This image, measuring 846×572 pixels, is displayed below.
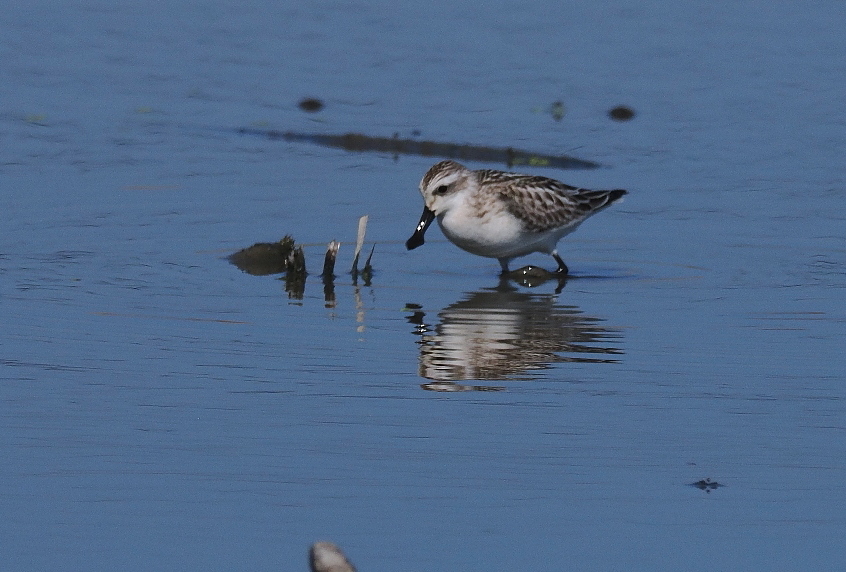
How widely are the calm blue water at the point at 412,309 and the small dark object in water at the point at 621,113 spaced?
0.81 ft

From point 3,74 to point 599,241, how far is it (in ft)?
24.8

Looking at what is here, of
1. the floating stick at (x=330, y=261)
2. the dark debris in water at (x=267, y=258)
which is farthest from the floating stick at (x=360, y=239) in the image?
the dark debris in water at (x=267, y=258)

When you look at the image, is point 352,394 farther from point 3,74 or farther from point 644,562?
point 3,74

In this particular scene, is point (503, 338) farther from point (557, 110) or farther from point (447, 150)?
point (557, 110)

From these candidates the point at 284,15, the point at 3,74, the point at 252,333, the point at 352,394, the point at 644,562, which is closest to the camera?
the point at 644,562


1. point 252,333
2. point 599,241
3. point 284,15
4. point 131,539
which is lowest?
point 131,539

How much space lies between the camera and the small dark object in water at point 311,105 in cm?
1605

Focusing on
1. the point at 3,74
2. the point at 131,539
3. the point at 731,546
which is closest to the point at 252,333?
the point at 131,539

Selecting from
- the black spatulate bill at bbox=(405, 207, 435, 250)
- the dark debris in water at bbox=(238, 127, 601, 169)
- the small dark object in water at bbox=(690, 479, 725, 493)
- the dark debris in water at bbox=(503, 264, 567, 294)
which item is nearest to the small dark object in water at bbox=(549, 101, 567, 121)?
the dark debris in water at bbox=(238, 127, 601, 169)

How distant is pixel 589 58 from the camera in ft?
59.0

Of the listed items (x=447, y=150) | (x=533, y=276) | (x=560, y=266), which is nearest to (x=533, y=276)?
(x=533, y=276)

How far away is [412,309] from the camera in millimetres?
9742

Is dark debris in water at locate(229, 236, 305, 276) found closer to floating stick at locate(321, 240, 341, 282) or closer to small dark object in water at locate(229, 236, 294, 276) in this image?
small dark object in water at locate(229, 236, 294, 276)

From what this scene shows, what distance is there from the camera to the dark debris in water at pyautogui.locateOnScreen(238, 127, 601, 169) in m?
14.4
